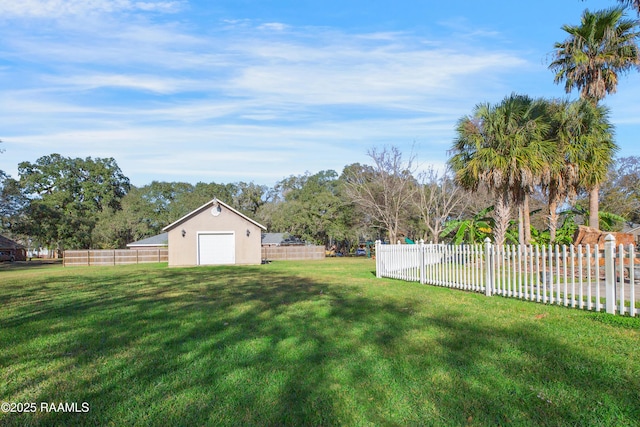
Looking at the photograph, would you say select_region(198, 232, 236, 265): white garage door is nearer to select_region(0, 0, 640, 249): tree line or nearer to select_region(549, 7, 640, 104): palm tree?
select_region(0, 0, 640, 249): tree line

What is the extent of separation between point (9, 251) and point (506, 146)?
60.6 meters

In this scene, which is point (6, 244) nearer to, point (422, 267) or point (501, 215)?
Result: point (422, 267)

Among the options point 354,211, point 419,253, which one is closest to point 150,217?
point 354,211

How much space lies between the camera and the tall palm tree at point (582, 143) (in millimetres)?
16938

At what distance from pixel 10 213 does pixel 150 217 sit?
19.7m

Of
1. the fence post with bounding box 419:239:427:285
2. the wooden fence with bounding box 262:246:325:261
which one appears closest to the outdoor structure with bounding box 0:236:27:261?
the wooden fence with bounding box 262:246:325:261

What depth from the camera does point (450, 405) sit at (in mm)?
3781

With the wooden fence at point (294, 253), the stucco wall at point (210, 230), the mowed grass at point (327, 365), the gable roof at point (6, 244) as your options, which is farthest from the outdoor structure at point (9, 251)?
the mowed grass at point (327, 365)

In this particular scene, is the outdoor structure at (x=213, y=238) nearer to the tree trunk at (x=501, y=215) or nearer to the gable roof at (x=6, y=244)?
the tree trunk at (x=501, y=215)

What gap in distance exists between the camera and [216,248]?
3014cm

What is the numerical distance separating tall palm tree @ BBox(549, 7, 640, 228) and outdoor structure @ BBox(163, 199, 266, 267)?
19801 mm

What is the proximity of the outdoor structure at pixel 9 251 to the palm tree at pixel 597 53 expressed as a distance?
59.3 m

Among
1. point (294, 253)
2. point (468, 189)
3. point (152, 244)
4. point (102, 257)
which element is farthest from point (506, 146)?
point (152, 244)

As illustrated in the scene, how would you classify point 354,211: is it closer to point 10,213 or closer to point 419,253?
point 10,213
